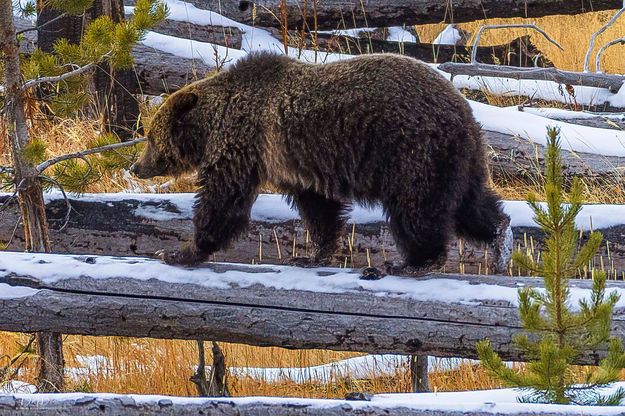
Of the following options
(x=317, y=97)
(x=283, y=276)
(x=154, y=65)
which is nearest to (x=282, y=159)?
(x=317, y=97)

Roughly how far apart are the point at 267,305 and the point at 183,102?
140 centimetres

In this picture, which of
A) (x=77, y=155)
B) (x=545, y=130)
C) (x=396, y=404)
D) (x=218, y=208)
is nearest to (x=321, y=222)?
(x=218, y=208)

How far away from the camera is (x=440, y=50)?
446 inches

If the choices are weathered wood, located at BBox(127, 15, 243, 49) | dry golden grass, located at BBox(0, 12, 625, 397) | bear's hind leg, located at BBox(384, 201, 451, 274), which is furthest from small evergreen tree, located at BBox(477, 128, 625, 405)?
weathered wood, located at BBox(127, 15, 243, 49)

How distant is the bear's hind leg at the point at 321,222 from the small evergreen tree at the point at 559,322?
197 cm

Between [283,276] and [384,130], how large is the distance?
85cm

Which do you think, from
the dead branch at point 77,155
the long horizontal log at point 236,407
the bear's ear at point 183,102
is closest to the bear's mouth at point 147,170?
the dead branch at point 77,155

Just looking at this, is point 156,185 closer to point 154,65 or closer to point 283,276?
point 154,65

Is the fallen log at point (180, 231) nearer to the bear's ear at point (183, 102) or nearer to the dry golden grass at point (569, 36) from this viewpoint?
the bear's ear at point (183, 102)

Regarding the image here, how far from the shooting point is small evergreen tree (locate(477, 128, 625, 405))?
3557 mm

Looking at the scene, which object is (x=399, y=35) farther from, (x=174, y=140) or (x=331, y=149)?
(x=331, y=149)

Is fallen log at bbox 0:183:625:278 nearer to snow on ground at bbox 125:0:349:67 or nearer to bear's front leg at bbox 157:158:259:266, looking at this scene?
bear's front leg at bbox 157:158:259:266

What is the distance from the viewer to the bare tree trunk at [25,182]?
5.44m

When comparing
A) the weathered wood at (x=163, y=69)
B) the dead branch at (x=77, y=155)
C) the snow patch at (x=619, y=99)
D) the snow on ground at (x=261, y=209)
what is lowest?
the snow on ground at (x=261, y=209)
